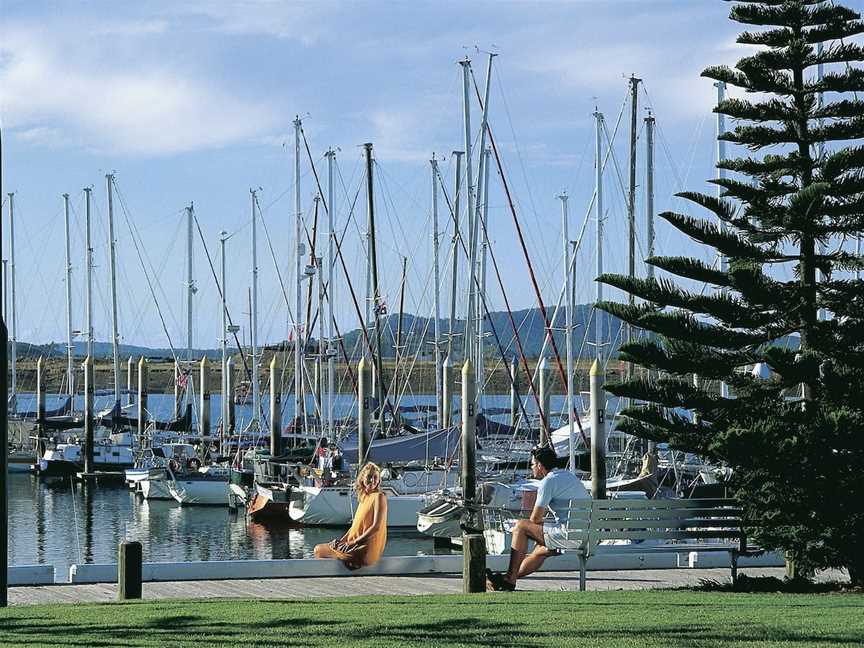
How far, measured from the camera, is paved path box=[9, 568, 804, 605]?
13685 mm

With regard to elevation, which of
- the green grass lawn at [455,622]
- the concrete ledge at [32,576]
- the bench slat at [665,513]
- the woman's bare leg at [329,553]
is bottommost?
the concrete ledge at [32,576]

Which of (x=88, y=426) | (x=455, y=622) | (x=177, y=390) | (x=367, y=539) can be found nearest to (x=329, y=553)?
(x=367, y=539)

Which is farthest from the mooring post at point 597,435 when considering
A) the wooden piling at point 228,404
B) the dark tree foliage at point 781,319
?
the wooden piling at point 228,404

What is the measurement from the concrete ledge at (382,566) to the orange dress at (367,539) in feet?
0.38

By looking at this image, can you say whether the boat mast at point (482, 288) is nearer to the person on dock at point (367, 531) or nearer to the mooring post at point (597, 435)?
the mooring post at point (597, 435)

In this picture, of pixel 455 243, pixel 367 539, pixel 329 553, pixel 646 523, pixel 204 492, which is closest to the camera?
pixel 646 523

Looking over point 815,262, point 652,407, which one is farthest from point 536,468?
point 815,262

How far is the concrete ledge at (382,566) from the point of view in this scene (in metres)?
14.9

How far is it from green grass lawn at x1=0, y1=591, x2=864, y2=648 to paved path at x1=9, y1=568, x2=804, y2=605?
1.65m

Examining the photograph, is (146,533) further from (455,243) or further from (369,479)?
(369,479)

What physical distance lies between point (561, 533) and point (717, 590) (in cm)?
170

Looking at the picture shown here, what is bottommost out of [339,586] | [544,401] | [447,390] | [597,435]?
[339,586]

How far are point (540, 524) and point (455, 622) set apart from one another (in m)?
4.24

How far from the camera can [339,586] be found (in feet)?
47.6
